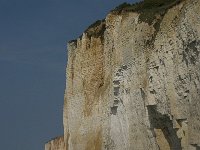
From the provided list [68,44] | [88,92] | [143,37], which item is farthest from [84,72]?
[143,37]

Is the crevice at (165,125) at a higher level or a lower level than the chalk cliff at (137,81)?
lower

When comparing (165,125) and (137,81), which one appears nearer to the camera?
(165,125)

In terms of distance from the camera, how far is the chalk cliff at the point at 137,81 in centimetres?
2080

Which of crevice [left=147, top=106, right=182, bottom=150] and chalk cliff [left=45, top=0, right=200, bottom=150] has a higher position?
chalk cliff [left=45, top=0, right=200, bottom=150]

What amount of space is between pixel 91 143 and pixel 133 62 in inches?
282

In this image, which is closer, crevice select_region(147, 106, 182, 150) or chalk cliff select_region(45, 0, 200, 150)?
chalk cliff select_region(45, 0, 200, 150)

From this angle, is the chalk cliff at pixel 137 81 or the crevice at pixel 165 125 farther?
the crevice at pixel 165 125

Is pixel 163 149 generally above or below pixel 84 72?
below

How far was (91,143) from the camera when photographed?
104 ft

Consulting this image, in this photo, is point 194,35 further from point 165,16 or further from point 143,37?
point 143,37

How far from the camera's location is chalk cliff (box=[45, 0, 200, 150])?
2080 centimetres

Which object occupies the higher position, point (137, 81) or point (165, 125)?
point (137, 81)

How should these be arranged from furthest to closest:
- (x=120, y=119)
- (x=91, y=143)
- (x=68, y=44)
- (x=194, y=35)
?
(x=68, y=44) → (x=91, y=143) → (x=120, y=119) → (x=194, y=35)

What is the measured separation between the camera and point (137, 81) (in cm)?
2541
